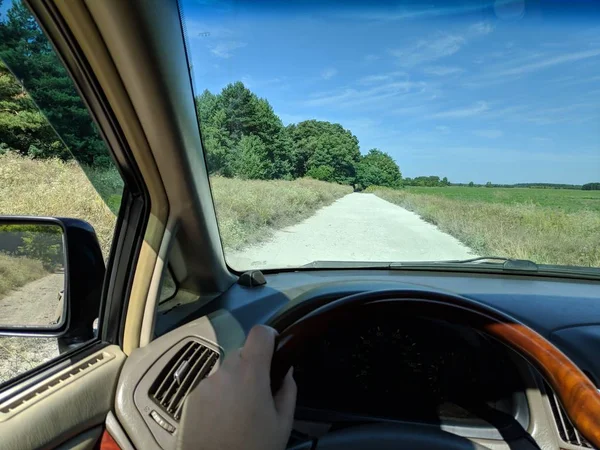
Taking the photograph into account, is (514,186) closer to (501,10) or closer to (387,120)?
(387,120)

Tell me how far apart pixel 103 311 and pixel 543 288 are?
2.89 metres

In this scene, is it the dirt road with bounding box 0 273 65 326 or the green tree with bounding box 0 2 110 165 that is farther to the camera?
the dirt road with bounding box 0 273 65 326

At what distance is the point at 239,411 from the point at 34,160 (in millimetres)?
1551

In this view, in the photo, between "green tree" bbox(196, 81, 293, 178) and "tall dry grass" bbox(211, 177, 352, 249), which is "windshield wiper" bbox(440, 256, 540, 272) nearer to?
"tall dry grass" bbox(211, 177, 352, 249)

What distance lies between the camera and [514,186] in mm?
3812

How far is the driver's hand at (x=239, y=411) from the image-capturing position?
1259 millimetres

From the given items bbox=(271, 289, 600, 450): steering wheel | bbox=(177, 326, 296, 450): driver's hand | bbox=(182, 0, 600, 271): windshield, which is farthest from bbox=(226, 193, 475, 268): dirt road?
bbox=(177, 326, 296, 450): driver's hand

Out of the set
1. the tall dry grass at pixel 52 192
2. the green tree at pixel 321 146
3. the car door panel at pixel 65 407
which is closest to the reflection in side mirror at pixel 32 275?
the tall dry grass at pixel 52 192

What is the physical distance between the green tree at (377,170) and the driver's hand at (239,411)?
8.86 ft

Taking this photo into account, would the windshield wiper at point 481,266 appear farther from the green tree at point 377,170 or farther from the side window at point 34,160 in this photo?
the side window at point 34,160

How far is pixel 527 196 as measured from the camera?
12.5 ft

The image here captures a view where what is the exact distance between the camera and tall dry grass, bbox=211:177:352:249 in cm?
346

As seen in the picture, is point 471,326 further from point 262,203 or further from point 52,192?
point 262,203

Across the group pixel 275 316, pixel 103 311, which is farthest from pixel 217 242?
pixel 103 311
